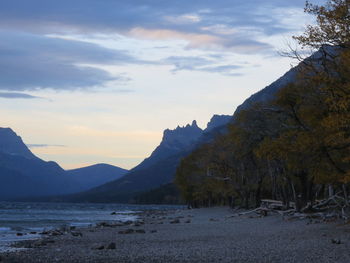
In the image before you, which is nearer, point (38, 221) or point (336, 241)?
point (336, 241)

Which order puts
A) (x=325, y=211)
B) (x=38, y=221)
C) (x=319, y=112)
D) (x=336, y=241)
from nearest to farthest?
(x=336, y=241), (x=319, y=112), (x=325, y=211), (x=38, y=221)

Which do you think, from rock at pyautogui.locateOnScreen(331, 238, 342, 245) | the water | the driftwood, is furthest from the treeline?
the water

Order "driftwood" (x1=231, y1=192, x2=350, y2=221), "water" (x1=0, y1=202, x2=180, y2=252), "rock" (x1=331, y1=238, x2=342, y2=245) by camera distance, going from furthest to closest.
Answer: "water" (x1=0, y1=202, x2=180, y2=252), "driftwood" (x1=231, y1=192, x2=350, y2=221), "rock" (x1=331, y1=238, x2=342, y2=245)

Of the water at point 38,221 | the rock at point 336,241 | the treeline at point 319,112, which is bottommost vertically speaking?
the water at point 38,221

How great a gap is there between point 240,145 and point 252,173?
15.8 metres

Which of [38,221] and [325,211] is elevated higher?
[325,211]

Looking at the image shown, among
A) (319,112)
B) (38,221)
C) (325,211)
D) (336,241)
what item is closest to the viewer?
(336,241)

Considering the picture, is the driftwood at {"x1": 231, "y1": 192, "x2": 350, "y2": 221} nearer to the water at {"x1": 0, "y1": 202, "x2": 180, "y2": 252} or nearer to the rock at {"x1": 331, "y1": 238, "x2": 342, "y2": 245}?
the rock at {"x1": 331, "y1": 238, "x2": 342, "y2": 245}

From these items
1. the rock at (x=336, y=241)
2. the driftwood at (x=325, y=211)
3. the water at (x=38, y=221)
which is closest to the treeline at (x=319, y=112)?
the driftwood at (x=325, y=211)

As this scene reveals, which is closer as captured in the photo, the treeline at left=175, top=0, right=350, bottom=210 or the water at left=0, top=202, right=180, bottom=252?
the treeline at left=175, top=0, right=350, bottom=210

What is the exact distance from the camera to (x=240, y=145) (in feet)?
155

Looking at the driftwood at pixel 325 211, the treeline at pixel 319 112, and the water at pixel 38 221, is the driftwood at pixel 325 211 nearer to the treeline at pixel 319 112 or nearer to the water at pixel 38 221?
the treeline at pixel 319 112

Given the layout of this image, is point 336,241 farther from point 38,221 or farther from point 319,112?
point 38,221

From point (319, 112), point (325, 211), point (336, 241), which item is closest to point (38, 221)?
point (325, 211)
